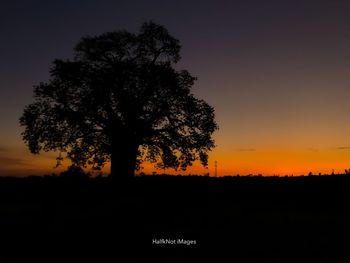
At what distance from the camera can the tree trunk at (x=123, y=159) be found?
3709cm

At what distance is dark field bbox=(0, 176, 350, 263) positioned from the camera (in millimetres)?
18953

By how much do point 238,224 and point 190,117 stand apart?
14.9 meters

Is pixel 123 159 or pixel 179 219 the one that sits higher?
pixel 123 159

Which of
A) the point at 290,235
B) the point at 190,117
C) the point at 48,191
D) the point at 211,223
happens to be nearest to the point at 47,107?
the point at 48,191

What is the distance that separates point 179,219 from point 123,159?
1318 cm

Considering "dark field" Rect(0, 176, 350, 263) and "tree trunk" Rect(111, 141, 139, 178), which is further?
"tree trunk" Rect(111, 141, 139, 178)

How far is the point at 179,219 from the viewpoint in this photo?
81.7ft

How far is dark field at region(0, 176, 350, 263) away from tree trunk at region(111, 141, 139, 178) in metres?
0.79

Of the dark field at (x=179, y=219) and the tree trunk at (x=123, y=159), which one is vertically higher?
the tree trunk at (x=123, y=159)

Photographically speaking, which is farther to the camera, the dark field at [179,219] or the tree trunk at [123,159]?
the tree trunk at [123,159]

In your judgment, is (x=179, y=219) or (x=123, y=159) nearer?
(x=179, y=219)

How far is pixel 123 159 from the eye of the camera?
3725cm

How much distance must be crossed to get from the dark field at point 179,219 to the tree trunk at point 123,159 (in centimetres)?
79

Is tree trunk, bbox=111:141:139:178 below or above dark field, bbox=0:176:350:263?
above
